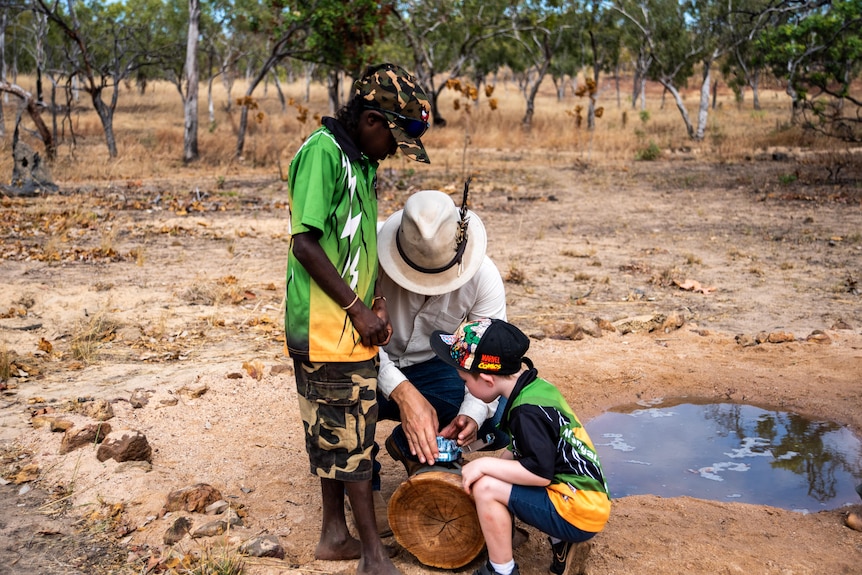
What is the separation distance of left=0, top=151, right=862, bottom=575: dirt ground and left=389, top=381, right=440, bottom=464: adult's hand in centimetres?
44

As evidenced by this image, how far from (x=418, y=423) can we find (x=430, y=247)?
2.09 ft

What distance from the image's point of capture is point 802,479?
3881 millimetres

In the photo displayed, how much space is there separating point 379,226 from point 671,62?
25460 mm

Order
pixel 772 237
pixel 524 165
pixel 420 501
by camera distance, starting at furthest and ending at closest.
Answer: pixel 524 165, pixel 772 237, pixel 420 501

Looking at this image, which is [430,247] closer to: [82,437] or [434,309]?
[434,309]

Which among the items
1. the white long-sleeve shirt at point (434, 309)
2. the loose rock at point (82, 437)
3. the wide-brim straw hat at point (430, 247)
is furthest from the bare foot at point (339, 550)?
the loose rock at point (82, 437)

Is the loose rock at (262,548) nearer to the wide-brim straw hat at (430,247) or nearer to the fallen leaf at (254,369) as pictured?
the wide-brim straw hat at (430,247)

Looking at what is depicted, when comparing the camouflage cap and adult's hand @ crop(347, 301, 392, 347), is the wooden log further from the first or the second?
the camouflage cap

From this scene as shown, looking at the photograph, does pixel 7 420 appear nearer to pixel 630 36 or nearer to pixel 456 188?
pixel 456 188

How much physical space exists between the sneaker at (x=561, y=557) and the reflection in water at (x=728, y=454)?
0.99 metres

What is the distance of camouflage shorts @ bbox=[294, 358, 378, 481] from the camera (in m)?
2.69

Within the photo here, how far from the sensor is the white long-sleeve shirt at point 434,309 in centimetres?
320

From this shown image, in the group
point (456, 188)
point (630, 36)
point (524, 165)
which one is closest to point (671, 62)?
point (630, 36)

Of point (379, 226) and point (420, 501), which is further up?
point (379, 226)
